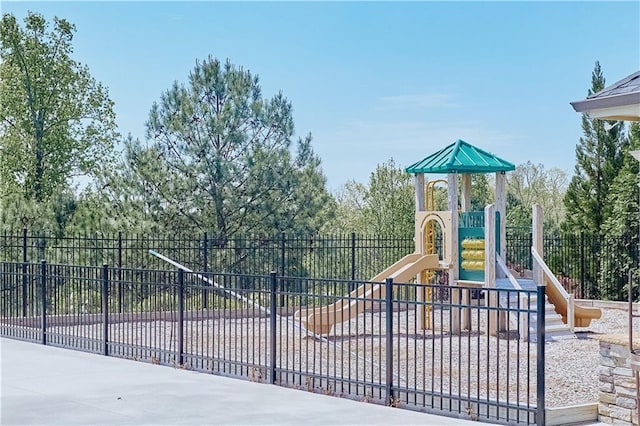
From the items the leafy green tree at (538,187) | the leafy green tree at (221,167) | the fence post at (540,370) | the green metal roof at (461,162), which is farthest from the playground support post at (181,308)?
the leafy green tree at (538,187)

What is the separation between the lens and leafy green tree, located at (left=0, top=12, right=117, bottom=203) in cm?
3603

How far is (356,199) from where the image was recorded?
163 ft

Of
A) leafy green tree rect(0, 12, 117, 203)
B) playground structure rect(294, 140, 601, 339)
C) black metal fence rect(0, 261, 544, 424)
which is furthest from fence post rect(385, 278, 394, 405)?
leafy green tree rect(0, 12, 117, 203)

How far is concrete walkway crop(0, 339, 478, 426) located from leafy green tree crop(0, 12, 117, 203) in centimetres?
2458

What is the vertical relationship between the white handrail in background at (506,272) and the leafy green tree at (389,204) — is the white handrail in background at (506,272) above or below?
below

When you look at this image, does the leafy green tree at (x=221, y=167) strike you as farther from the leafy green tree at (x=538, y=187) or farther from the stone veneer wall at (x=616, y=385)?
the leafy green tree at (x=538, y=187)

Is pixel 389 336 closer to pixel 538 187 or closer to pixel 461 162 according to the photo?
pixel 461 162

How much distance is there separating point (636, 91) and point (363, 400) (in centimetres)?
431

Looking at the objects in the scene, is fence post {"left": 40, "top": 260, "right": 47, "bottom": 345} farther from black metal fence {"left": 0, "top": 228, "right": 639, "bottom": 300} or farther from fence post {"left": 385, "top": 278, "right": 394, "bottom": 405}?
black metal fence {"left": 0, "top": 228, "right": 639, "bottom": 300}

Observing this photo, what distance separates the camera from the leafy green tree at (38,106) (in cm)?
3603

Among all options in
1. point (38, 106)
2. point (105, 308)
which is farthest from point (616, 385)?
point (38, 106)

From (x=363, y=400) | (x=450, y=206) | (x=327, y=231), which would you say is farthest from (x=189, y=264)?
(x=363, y=400)

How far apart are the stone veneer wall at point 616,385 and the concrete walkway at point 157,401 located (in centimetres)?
131

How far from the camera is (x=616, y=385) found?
28.7 feet
